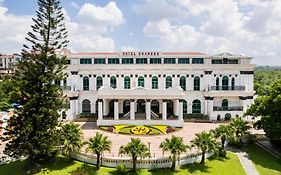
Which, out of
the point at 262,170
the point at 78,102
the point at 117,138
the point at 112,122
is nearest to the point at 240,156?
the point at 262,170

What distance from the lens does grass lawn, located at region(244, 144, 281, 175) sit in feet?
81.8

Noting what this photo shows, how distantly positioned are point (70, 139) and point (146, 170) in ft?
22.5

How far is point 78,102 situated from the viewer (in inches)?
1694

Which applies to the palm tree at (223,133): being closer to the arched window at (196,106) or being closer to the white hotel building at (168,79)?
the white hotel building at (168,79)

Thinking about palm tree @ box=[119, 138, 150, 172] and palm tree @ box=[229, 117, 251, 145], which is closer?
palm tree @ box=[119, 138, 150, 172]

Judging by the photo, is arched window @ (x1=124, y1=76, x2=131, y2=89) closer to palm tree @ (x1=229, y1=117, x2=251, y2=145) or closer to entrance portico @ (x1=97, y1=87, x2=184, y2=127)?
entrance portico @ (x1=97, y1=87, x2=184, y2=127)

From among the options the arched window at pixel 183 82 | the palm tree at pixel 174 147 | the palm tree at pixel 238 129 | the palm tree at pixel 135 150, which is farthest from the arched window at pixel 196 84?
the palm tree at pixel 135 150

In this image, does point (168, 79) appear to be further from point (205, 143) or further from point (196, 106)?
point (205, 143)

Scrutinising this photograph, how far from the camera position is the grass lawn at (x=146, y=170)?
2422cm

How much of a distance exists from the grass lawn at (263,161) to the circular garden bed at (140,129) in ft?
30.7

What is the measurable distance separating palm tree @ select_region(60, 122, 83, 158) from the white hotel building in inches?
624

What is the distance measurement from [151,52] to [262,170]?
23.2m

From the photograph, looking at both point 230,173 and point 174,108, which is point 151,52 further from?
point 230,173

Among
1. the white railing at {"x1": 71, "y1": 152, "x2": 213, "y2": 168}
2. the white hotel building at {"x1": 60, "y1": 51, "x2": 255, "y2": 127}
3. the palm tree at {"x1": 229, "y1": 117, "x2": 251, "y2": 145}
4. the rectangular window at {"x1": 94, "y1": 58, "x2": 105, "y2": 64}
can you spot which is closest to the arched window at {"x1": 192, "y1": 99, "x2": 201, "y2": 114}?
the white hotel building at {"x1": 60, "y1": 51, "x2": 255, "y2": 127}
